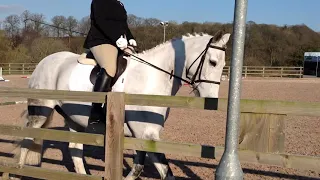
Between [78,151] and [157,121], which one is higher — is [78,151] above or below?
below

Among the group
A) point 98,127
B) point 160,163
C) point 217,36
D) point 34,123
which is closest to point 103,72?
point 98,127

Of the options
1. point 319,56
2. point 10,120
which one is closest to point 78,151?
point 10,120

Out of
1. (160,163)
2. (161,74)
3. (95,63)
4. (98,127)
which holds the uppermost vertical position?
(95,63)

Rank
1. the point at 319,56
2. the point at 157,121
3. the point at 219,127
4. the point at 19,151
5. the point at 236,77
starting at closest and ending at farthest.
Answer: the point at 236,77, the point at 157,121, the point at 19,151, the point at 219,127, the point at 319,56

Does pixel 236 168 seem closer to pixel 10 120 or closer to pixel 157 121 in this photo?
pixel 157 121

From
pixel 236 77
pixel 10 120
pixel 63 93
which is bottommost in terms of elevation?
pixel 10 120

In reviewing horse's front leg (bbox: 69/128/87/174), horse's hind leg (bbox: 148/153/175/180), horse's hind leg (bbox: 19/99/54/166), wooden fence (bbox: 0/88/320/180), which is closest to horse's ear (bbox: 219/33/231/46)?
wooden fence (bbox: 0/88/320/180)

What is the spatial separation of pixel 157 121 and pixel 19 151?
8.45 ft

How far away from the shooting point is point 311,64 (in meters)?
56.4

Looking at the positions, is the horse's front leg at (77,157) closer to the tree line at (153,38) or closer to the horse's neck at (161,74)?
the horse's neck at (161,74)

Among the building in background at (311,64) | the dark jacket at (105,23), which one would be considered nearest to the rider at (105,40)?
the dark jacket at (105,23)

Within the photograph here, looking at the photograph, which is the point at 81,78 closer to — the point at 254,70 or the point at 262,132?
the point at 262,132

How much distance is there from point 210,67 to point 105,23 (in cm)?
158

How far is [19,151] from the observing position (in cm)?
632
